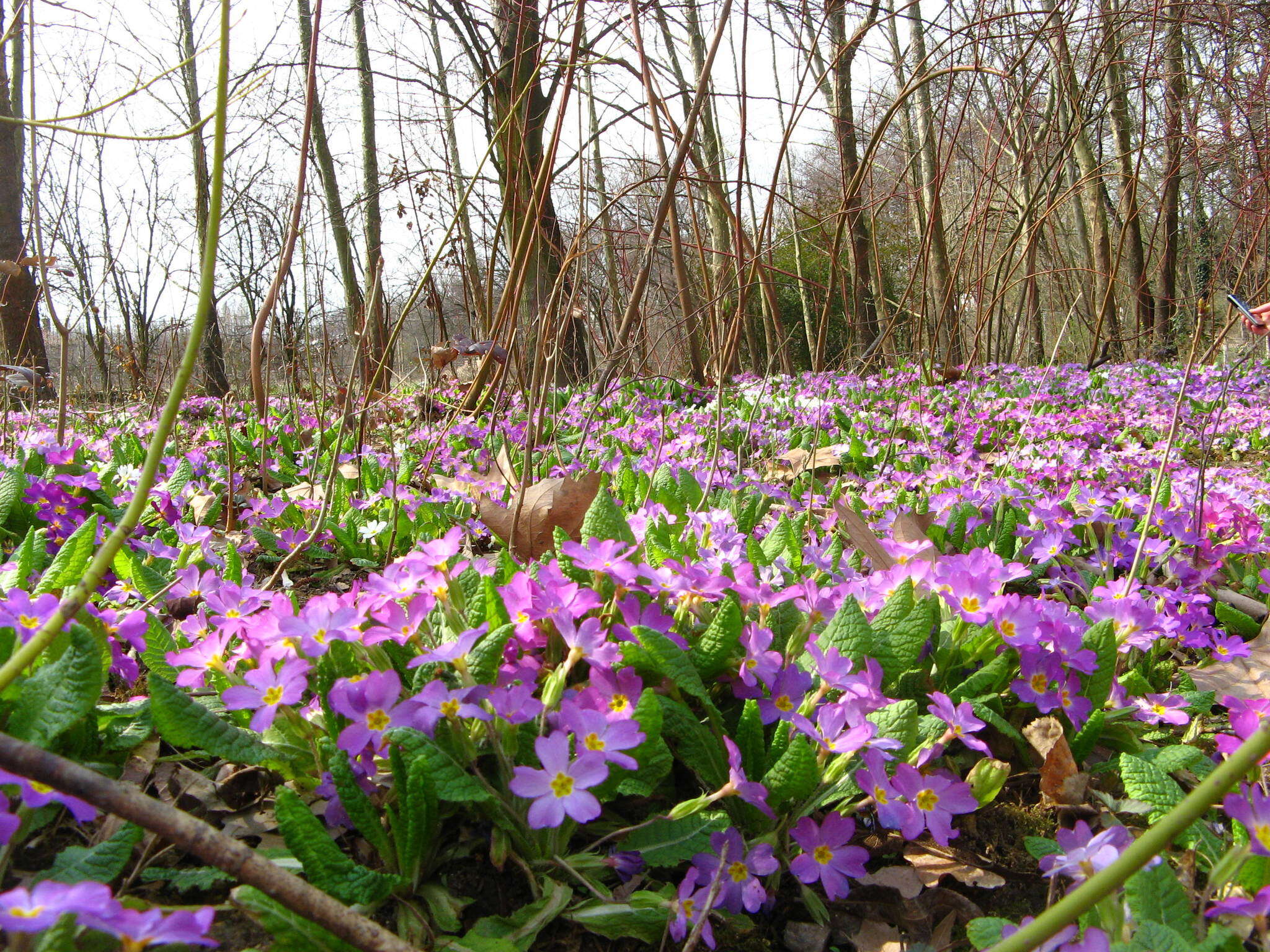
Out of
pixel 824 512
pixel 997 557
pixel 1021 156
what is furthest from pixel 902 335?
pixel 997 557

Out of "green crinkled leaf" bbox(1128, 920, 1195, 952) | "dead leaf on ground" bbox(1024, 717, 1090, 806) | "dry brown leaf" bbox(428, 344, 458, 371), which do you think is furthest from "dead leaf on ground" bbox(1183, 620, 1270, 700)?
"dry brown leaf" bbox(428, 344, 458, 371)

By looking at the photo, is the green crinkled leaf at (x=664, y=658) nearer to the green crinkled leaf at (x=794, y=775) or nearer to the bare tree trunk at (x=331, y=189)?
the green crinkled leaf at (x=794, y=775)

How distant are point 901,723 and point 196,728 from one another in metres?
0.97

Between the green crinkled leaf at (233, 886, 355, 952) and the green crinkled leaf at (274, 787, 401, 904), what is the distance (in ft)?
0.23

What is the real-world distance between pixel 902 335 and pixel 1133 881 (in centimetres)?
964

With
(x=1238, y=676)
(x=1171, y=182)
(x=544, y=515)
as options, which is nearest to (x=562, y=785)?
(x=544, y=515)

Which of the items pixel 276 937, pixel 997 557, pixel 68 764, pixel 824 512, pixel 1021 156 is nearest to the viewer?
pixel 68 764

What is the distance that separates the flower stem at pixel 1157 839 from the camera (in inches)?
19.6

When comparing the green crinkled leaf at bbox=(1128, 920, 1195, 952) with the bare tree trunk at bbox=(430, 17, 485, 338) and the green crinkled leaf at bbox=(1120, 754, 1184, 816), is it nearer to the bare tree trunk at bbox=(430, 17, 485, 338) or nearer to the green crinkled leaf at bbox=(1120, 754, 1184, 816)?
the green crinkled leaf at bbox=(1120, 754, 1184, 816)

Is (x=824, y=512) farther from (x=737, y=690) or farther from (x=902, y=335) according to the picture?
(x=902, y=335)

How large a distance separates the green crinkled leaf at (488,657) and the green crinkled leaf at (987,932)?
651 mm

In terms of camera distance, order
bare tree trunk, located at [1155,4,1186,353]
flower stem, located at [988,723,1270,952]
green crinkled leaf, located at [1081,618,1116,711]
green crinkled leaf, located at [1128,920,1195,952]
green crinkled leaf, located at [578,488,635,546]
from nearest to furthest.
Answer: flower stem, located at [988,723,1270,952] → green crinkled leaf, located at [1128,920,1195,952] → green crinkled leaf, located at [1081,618,1116,711] → green crinkled leaf, located at [578,488,635,546] → bare tree trunk, located at [1155,4,1186,353]

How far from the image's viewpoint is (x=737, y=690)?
4.50ft

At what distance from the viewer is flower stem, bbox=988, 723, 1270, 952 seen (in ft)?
1.63
